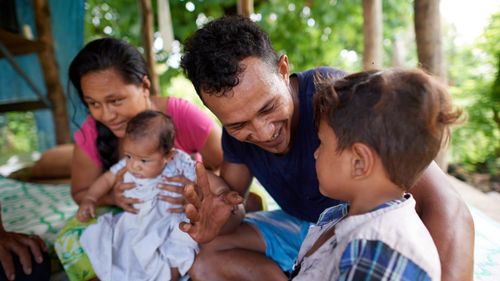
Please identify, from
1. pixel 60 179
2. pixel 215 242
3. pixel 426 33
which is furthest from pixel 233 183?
pixel 60 179

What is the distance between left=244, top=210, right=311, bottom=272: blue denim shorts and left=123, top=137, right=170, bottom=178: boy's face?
489 millimetres

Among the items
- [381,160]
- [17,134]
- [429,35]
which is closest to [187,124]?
[381,160]

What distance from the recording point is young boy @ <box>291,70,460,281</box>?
0.89 m

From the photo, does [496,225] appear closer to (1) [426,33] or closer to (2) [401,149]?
(1) [426,33]

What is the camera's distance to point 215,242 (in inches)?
63.7

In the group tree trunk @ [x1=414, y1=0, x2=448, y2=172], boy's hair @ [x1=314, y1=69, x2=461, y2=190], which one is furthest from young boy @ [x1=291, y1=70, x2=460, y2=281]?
tree trunk @ [x1=414, y1=0, x2=448, y2=172]

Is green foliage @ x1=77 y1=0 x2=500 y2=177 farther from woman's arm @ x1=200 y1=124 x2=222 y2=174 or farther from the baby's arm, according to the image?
the baby's arm

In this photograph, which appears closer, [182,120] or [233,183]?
[233,183]

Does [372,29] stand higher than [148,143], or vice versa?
[372,29]

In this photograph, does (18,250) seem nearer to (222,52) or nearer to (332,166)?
(222,52)

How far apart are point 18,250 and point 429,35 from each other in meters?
2.72

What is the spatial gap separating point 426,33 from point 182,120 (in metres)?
1.78

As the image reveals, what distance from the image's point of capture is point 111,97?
1855 millimetres

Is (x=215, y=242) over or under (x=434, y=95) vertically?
under
